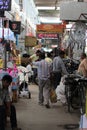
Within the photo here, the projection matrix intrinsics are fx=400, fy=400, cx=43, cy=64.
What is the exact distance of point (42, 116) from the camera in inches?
431

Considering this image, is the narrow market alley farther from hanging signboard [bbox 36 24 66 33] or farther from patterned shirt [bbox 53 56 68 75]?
hanging signboard [bbox 36 24 66 33]

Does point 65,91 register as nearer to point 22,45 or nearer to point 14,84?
point 14,84

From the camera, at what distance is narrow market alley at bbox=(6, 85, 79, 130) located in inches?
373

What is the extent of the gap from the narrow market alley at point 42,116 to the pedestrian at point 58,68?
0.84 meters

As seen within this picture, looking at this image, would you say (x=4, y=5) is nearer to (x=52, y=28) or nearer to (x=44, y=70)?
(x=44, y=70)

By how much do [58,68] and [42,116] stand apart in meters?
2.90

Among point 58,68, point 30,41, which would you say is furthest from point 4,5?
point 30,41

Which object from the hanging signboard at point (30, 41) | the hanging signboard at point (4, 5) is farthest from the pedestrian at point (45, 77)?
the hanging signboard at point (30, 41)

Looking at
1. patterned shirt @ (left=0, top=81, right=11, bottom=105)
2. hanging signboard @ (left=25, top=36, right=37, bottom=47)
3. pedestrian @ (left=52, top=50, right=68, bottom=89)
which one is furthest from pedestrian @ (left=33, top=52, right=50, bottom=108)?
hanging signboard @ (left=25, top=36, right=37, bottom=47)

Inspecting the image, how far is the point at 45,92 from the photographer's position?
12898mm

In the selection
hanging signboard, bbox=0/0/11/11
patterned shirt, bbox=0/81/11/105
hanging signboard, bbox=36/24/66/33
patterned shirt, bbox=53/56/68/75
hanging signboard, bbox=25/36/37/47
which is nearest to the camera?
patterned shirt, bbox=0/81/11/105

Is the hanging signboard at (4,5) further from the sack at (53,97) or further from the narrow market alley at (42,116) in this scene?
the sack at (53,97)

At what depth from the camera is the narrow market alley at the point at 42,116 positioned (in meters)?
9.48

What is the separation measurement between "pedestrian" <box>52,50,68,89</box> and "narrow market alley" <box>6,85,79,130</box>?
84 centimetres
